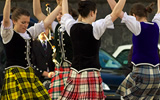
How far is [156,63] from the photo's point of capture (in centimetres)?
804

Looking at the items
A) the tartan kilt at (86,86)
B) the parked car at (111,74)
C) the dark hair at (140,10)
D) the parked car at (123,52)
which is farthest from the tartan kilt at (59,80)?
the parked car at (123,52)

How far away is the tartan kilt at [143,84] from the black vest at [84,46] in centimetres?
79

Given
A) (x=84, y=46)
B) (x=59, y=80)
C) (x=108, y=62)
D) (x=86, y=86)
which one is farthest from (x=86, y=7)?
(x=108, y=62)

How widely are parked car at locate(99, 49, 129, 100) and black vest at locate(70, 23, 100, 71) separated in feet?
10.1

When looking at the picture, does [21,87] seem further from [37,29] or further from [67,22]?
[67,22]

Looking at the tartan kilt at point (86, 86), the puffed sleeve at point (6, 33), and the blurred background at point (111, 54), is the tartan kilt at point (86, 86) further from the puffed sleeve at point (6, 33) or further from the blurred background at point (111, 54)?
the blurred background at point (111, 54)

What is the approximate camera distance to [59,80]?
8.91 m

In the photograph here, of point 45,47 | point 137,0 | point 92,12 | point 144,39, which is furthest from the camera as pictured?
point 137,0

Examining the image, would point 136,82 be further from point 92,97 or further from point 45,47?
point 45,47

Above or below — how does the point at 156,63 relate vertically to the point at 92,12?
below

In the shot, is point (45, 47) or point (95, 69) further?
point (45, 47)

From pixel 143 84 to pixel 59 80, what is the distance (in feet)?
5.03

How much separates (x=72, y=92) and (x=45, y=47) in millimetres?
3200

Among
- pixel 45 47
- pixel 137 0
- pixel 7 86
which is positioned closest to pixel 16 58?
pixel 7 86
